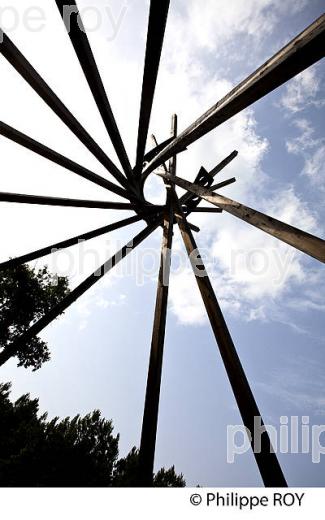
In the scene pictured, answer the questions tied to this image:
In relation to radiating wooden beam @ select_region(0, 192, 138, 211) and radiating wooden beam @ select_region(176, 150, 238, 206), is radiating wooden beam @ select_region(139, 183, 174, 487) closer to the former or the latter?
radiating wooden beam @ select_region(0, 192, 138, 211)

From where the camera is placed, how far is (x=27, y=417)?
2288 centimetres

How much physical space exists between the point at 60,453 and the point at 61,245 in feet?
72.4

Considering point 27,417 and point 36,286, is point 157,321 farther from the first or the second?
point 27,417

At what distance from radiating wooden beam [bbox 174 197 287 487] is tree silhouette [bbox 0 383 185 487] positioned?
20.9 metres

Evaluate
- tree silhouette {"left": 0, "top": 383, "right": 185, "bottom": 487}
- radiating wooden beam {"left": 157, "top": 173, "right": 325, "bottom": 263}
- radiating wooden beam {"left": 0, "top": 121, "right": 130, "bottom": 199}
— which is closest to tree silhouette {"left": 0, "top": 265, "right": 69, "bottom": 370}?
tree silhouette {"left": 0, "top": 383, "right": 185, "bottom": 487}

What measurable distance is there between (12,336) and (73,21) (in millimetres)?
15497

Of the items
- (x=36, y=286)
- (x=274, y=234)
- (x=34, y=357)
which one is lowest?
(x=274, y=234)

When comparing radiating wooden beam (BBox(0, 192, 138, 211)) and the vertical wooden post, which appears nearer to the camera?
the vertical wooden post

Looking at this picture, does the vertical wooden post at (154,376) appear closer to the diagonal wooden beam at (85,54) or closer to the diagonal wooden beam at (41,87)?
the diagonal wooden beam at (41,87)

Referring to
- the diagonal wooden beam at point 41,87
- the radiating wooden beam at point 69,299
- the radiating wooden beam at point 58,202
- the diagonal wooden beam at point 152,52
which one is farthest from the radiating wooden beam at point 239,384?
the radiating wooden beam at point 58,202

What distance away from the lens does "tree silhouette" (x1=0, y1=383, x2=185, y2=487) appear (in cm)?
1838
